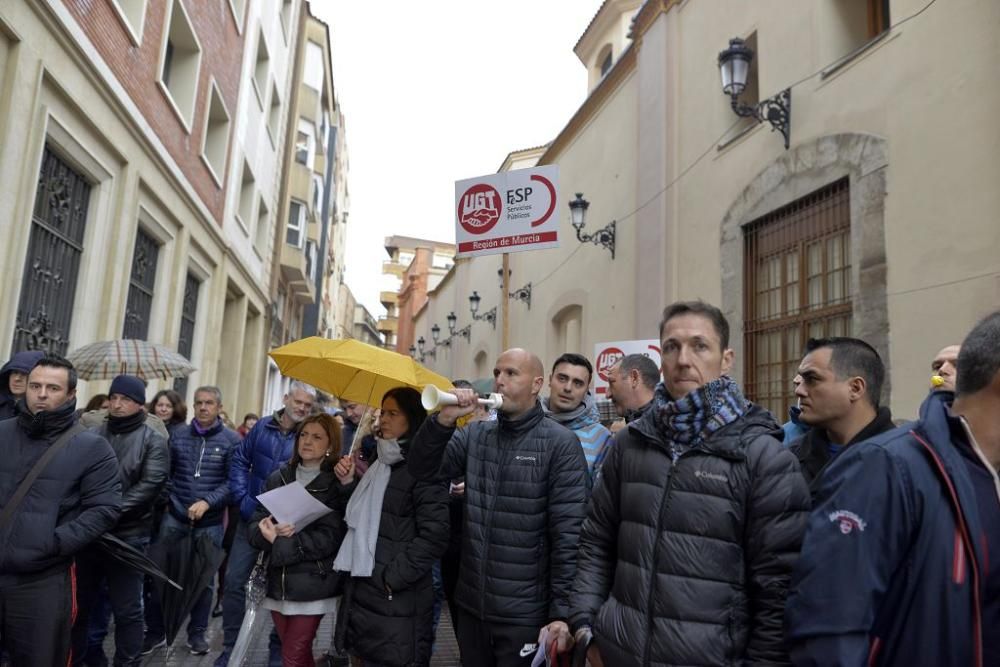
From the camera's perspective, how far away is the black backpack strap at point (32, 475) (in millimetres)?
3691

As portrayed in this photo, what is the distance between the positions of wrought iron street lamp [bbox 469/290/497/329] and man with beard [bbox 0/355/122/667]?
18866 mm

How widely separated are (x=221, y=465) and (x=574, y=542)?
3.97 metres

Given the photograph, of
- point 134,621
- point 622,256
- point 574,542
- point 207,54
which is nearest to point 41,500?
point 134,621

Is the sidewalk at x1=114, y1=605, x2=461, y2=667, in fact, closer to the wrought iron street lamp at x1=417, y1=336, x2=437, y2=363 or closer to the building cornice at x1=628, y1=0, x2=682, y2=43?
the building cornice at x1=628, y1=0, x2=682, y2=43

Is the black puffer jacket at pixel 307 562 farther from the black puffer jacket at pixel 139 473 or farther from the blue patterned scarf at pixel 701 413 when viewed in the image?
the blue patterned scarf at pixel 701 413

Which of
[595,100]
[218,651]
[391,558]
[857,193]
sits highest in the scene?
[595,100]

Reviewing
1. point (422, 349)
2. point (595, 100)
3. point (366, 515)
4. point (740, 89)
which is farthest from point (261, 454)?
point (422, 349)

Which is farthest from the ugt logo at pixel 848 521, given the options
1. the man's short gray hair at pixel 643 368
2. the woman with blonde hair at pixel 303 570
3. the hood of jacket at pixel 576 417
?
the man's short gray hair at pixel 643 368

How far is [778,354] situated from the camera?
849 centimetres

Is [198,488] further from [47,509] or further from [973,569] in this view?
[973,569]

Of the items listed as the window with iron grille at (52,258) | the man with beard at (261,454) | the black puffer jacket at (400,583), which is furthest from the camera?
the window with iron grille at (52,258)

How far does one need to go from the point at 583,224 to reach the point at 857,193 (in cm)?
638

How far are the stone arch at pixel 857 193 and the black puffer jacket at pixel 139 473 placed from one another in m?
6.19

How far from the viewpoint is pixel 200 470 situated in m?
6.00
